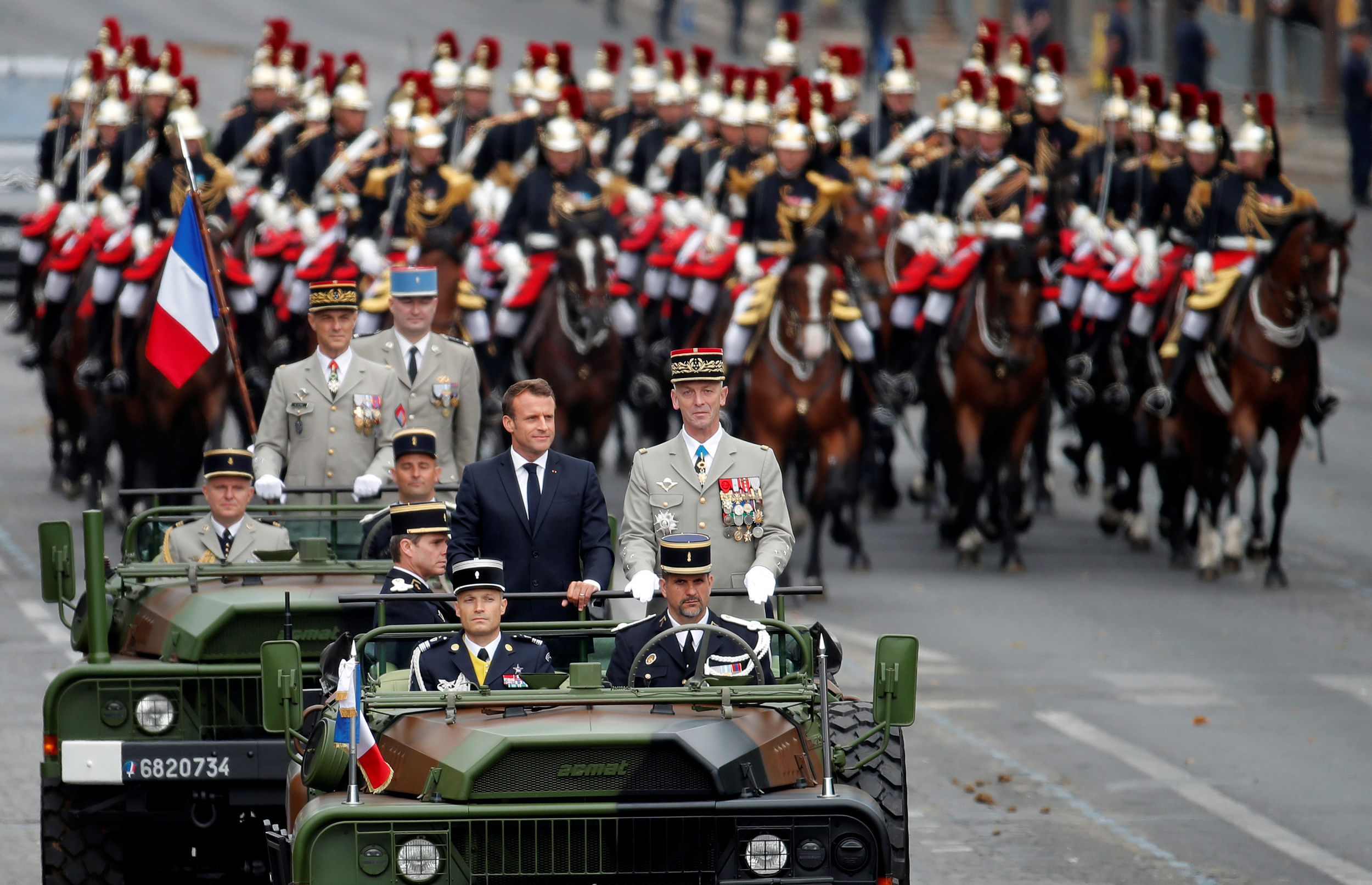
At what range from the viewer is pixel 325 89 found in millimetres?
26688

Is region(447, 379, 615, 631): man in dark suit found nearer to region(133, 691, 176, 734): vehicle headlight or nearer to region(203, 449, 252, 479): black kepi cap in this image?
region(133, 691, 176, 734): vehicle headlight

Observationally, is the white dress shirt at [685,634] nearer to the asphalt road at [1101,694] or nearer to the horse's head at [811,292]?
the asphalt road at [1101,694]

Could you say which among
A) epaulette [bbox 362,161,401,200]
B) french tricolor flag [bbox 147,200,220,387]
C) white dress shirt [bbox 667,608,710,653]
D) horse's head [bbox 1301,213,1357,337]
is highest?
epaulette [bbox 362,161,401,200]

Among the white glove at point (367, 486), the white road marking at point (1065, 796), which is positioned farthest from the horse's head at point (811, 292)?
the white glove at point (367, 486)

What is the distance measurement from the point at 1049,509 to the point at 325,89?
28.9 ft

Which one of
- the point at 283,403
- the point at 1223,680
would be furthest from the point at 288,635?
the point at 1223,680

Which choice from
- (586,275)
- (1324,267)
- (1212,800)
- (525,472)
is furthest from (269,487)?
(1324,267)

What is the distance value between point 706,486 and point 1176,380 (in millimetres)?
10827

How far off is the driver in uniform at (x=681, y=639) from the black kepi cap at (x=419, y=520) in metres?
1.29

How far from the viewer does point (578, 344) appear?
21.2 meters

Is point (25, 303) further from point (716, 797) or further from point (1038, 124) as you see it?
point (716, 797)

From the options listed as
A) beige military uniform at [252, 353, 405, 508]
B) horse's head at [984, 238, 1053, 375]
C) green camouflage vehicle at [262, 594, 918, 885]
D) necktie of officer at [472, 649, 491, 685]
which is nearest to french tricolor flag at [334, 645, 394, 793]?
green camouflage vehicle at [262, 594, 918, 885]

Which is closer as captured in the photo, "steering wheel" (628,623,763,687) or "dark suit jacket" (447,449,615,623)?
"steering wheel" (628,623,763,687)

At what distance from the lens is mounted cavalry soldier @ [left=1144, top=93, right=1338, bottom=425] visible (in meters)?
20.1
